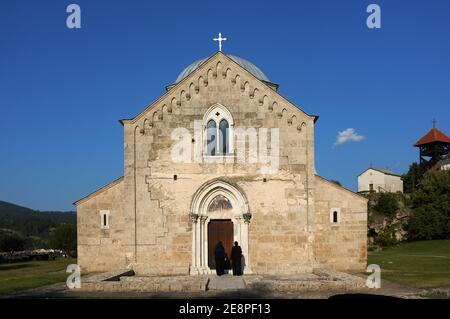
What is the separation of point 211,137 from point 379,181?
68.8 metres

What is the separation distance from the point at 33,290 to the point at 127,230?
A: 19.3ft

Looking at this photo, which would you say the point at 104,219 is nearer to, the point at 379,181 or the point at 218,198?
the point at 218,198

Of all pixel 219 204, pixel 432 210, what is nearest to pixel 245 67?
pixel 219 204

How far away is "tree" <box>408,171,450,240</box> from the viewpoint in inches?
2233

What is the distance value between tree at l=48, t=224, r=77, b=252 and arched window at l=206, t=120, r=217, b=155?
1945 inches

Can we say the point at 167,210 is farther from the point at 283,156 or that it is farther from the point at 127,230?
the point at 283,156

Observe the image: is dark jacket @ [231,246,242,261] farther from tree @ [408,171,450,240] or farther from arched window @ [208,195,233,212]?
tree @ [408,171,450,240]

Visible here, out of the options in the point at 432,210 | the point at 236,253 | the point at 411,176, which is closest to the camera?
the point at 236,253

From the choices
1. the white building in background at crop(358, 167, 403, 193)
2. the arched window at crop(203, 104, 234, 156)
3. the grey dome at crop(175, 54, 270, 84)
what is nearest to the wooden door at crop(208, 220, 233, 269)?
the arched window at crop(203, 104, 234, 156)

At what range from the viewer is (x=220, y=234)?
2392cm

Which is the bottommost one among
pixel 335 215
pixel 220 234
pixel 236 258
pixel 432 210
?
pixel 236 258

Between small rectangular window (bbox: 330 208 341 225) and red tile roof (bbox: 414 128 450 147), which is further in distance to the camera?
red tile roof (bbox: 414 128 450 147)
